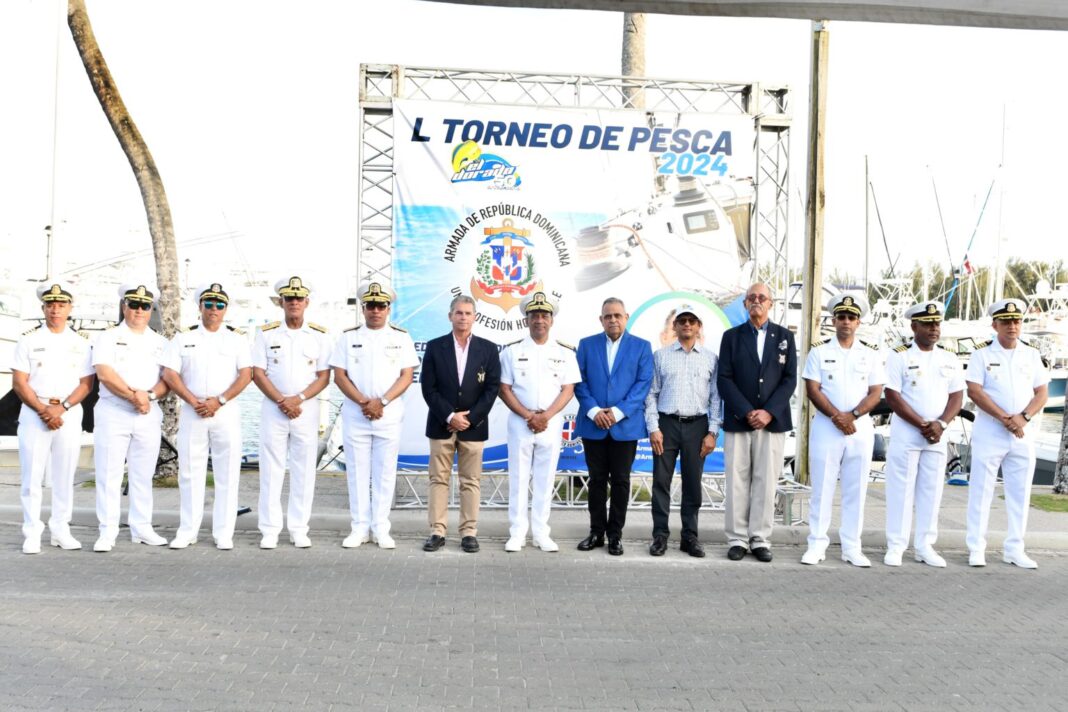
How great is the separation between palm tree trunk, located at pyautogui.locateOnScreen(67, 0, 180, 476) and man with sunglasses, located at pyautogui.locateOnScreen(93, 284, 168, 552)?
3.07m

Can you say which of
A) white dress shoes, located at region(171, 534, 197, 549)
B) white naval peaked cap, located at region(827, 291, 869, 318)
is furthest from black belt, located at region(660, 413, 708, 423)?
white dress shoes, located at region(171, 534, 197, 549)

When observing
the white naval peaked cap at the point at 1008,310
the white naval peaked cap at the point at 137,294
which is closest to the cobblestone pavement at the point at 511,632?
the white naval peaked cap at the point at 137,294

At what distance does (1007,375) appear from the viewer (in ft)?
27.9

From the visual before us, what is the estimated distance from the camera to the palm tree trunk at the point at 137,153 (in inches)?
451

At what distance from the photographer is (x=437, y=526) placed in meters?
8.70

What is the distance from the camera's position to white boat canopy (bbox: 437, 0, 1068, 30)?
1.39m

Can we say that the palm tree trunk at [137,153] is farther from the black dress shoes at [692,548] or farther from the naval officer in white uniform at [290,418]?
the black dress shoes at [692,548]

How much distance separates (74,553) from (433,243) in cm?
430

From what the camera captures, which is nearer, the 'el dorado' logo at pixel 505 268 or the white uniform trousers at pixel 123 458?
the white uniform trousers at pixel 123 458

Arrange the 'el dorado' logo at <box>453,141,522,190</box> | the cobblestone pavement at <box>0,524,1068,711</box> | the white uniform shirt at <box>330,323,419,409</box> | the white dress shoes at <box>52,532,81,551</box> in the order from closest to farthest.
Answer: the cobblestone pavement at <box>0,524,1068,711</box> → the white dress shoes at <box>52,532,81,551</box> → the white uniform shirt at <box>330,323,419,409</box> → the 'el dorado' logo at <box>453,141,522,190</box>

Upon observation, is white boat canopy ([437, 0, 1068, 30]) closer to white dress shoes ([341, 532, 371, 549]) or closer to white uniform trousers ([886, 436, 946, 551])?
white dress shoes ([341, 532, 371, 549])

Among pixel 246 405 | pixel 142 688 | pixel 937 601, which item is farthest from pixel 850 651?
pixel 246 405

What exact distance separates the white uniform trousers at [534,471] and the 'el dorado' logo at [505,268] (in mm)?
1764

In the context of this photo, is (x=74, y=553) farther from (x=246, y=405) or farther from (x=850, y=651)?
(x=246, y=405)
